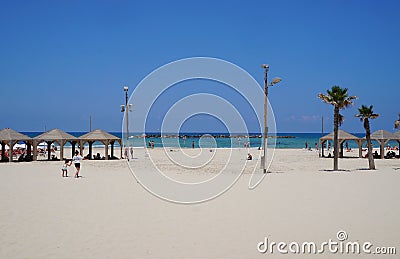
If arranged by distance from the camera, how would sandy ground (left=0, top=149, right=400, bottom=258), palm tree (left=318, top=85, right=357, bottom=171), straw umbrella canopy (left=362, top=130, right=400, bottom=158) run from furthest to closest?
straw umbrella canopy (left=362, top=130, right=400, bottom=158)
palm tree (left=318, top=85, right=357, bottom=171)
sandy ground (left=0, top=149, right=400, bottom=258)

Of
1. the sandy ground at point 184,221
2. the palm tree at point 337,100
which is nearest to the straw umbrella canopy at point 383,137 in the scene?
the palm tree at point 337,100

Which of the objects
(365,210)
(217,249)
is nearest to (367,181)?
(365,210)

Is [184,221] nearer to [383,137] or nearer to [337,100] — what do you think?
[337,100]

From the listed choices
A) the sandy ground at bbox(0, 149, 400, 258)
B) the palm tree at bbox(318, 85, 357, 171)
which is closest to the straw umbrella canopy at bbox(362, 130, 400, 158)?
the palm tree at bbox(318, 85, 357, 171)

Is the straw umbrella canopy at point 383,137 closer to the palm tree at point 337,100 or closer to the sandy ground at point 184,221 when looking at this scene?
the palm tree at point 337,100

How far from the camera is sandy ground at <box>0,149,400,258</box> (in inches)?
262

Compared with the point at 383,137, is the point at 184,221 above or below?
below

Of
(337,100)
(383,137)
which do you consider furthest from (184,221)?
(383,137)

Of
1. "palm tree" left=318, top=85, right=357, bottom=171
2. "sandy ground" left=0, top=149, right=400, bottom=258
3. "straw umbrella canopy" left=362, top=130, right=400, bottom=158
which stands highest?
"palm tree" left=318, top=85, right=357, bottom=171

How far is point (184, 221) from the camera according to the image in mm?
8711

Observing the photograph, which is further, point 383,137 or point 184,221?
point 383,137

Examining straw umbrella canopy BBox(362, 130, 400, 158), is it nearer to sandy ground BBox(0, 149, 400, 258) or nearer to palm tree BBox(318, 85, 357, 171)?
palm tree BBox(318, 85, 357, 171)

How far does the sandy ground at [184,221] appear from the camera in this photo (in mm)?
6660

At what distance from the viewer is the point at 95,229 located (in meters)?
7.95
